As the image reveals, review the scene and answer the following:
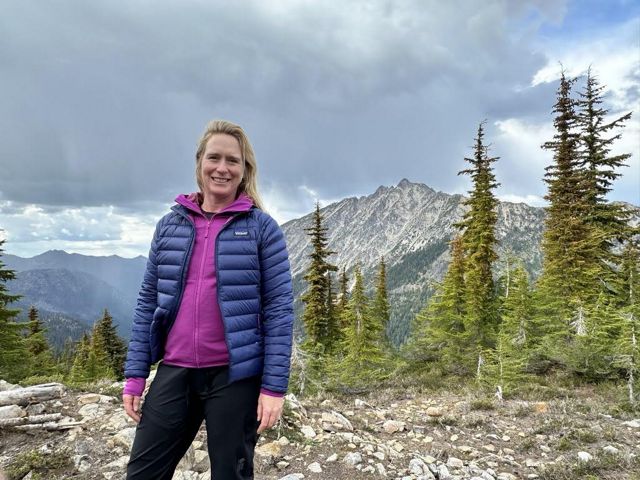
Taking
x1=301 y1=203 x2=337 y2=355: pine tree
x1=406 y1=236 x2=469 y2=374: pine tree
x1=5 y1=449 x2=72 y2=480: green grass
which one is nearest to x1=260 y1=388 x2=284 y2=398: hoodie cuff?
x1=5 y1=449 x2=72 y2=480: green grass

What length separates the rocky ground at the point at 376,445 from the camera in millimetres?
5258

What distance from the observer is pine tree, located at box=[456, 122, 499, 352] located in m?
19.2

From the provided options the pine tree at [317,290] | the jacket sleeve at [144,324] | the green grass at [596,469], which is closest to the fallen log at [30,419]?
the jacket sleeve at [144,324]

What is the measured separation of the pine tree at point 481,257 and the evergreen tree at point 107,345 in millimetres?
30986

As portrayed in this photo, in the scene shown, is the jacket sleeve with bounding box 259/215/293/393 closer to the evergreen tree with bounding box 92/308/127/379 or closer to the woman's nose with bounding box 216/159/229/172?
the woman's nose with bounding box 216/159/229/172

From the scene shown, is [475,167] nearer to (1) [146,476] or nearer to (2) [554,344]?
(2) [554,344]

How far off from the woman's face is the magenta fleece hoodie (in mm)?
160

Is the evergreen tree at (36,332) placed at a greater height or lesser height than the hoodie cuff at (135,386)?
lesser

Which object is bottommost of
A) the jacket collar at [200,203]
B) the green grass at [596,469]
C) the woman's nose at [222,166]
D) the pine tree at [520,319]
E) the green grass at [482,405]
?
the green grass at [482,405]

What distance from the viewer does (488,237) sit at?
19.6 metres

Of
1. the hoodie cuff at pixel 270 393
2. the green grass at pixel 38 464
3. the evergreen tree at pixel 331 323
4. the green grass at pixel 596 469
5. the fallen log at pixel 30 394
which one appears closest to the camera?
the hoodie cuff at pixel 270 393

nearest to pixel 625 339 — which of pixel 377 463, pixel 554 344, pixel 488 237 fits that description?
pixel 554 344

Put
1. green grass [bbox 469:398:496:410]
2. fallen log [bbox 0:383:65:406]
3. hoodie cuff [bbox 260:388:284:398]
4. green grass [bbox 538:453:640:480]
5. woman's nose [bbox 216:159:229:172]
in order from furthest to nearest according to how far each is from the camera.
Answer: green grass [bbox 469:398:496:410] < fallen log [bbox 0:383:65:406] < green grass [bbox 538:453:640:480] < woman's nose [bbox 216:159:229:172] < hoodie cuff [bbox 260:388:284:398]

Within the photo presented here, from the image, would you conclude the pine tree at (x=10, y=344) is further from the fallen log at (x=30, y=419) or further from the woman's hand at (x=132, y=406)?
the woman's hand at (x=132, y=406)
